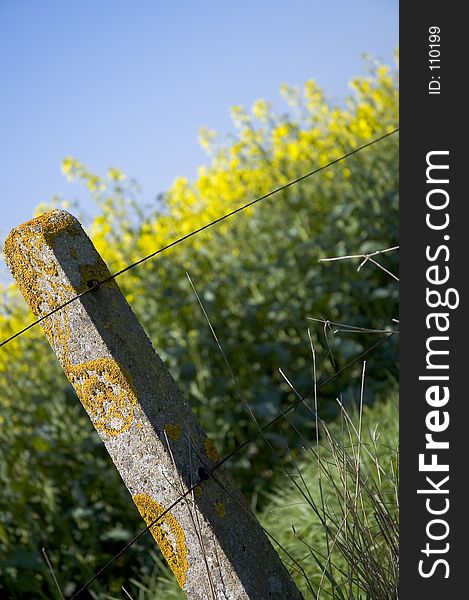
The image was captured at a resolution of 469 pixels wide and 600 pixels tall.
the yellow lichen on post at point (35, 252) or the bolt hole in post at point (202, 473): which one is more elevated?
the yellow lichen on post at point (35, 252)

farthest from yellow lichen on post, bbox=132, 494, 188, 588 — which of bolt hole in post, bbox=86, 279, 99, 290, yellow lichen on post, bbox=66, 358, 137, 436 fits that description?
bolt hole in post, bbox=86, 279, 99, 290

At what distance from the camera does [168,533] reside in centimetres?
143

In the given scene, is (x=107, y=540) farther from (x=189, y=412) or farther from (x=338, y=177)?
(x=338, y=177)

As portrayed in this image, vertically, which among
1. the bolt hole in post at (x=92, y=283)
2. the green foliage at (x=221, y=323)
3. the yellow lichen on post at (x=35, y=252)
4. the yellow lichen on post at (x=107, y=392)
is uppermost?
the yellow lichen on post at (x=35, y=252)

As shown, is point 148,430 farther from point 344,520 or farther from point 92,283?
point 344,520

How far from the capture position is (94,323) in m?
1.43

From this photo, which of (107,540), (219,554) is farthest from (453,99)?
(107,540)

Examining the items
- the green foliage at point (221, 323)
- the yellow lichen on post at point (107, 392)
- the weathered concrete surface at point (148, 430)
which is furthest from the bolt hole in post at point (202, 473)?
the green foliage at point (221, 323)

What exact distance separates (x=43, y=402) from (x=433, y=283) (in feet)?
9.31

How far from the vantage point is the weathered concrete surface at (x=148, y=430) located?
1.39m

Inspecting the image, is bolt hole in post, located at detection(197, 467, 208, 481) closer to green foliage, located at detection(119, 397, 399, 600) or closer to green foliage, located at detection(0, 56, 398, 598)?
green foliage, located at detection(119, 397, 399, 600)

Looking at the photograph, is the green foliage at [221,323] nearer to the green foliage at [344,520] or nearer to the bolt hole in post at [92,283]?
the green foliage at [344,520]

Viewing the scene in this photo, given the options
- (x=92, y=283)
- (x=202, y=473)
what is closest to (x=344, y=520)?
(x=202, y=473)

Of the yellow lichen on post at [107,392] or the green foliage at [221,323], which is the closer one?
the yellow lichen on post at [107,392]
